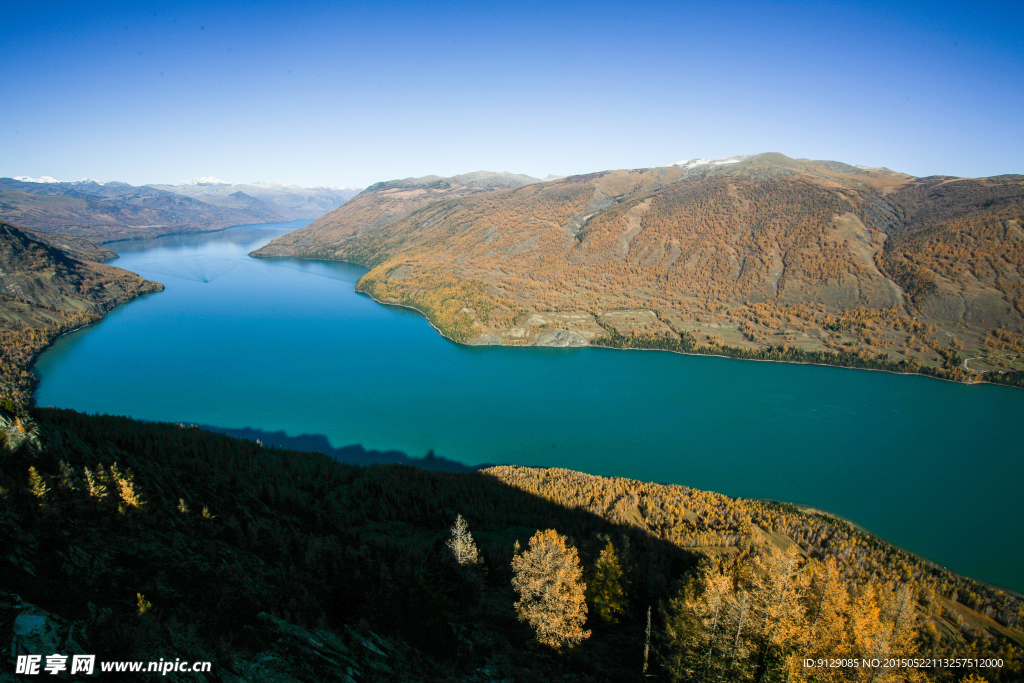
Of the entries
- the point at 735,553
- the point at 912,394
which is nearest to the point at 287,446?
the point at 735,553

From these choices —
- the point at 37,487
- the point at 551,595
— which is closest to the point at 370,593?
the point at 551,595

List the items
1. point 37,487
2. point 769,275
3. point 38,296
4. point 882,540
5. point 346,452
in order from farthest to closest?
point 769,275, point 38,296, point 346,452, point 882,540, point 37,487

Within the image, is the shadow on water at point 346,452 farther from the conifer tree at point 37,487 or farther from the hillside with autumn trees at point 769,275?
the hillside with autumn trees at point 769,275

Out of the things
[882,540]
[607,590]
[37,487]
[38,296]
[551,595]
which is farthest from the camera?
[38,296]

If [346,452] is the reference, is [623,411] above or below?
above

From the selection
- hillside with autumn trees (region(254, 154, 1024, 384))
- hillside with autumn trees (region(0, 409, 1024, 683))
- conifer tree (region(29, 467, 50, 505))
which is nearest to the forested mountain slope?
hillside with autumn trees (region(0, 409, 1024, 683))

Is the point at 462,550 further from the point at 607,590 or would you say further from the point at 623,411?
the point at 623,411

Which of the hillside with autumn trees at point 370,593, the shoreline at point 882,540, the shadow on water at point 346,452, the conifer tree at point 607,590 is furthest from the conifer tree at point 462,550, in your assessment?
the shoreline at point 882,540

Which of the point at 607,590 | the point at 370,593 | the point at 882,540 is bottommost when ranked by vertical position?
the point at 882,540
